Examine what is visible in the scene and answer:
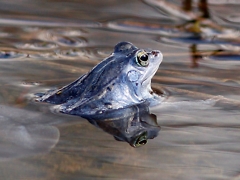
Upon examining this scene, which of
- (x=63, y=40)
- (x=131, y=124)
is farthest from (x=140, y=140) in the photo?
(x=63, y=40)

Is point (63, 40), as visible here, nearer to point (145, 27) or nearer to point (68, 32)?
point (68, 32)

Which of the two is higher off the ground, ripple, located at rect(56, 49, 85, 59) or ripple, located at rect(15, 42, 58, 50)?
ripple, located at rect(56, 49, 85, 59)

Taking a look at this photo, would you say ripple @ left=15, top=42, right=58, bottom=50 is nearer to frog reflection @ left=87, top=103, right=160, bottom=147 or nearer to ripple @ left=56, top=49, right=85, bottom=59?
ripple @ left=56, top=49, right=85, bottom=59

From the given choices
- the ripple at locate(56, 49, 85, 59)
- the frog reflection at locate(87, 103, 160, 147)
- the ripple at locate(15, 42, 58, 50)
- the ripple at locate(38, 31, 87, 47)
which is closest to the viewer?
the frog reflection at locate(87, 103, 160, 147)

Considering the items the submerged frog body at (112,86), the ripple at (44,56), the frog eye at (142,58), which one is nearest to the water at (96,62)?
the ripple at (44,56)

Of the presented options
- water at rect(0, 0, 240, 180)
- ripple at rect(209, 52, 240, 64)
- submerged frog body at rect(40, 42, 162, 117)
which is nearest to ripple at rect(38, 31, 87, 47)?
water at rect(0, 0, 240, 180)

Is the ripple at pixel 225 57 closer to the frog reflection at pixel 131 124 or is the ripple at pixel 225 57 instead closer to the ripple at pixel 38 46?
the frog reflection at pixel 131 124
